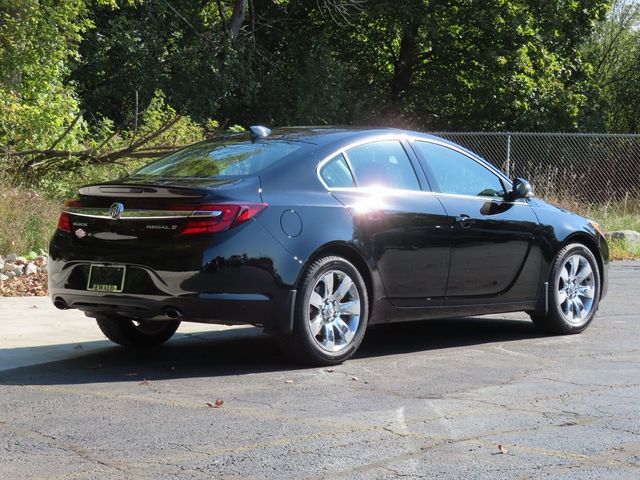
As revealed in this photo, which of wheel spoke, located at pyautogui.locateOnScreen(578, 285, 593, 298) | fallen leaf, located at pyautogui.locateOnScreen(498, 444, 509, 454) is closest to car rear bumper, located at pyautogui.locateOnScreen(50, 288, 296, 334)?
fallen leaf, located at pyautogui.locateOnScreen(498, 444, 509, 454)

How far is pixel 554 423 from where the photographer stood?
18.4ft

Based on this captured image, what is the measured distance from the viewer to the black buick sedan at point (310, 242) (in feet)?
21.7

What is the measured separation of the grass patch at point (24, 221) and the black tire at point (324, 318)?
257 inches

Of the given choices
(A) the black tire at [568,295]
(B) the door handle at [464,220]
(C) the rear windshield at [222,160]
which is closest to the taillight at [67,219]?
(C) the rear windshield at [222,160]

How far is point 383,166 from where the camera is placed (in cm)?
772

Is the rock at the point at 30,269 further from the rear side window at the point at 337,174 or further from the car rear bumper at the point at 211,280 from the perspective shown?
the rear side window at the point at 337,174

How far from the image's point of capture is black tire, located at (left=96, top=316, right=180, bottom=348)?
7773 mm

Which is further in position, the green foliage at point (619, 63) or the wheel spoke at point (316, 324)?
the green foliage at point (619, 63)

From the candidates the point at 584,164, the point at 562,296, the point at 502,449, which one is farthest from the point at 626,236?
the point at 502,449

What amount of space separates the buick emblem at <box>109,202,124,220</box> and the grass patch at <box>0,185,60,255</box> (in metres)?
6.12

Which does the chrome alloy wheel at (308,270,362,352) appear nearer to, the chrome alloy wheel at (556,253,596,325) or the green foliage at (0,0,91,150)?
the chrome alloy wheel at (556,253,596,325)

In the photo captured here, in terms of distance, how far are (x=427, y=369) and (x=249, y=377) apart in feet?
4.05

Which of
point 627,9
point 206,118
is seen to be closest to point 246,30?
point 206,118

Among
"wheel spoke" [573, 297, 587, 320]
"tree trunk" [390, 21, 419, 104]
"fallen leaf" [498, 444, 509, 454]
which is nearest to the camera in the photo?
"fallen leaf" [498, 444, 509, 454]
